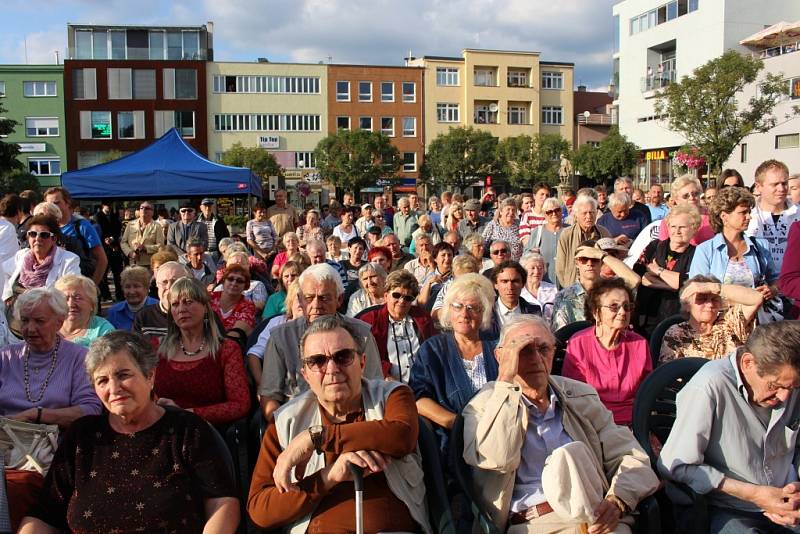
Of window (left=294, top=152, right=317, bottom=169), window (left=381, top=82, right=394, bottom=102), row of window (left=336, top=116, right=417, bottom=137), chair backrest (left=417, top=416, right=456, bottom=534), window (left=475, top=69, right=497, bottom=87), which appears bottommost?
chair backrest (left=417, top=416, right=456, bottom=534)

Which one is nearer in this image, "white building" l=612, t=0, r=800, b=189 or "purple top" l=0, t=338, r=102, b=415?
"purple top" l=0, t=338, r=102, b=415

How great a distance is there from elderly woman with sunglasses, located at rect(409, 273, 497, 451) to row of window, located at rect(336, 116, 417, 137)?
54592mm

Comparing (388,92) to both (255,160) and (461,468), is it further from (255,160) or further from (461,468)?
(461,468)

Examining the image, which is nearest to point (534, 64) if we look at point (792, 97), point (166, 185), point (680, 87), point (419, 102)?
point (419, 102)

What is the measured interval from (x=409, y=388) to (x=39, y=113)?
A: 194ft

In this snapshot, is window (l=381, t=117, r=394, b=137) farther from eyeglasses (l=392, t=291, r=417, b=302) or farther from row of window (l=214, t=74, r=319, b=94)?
eyeglasses (l=392, t=291, r=417, b=302)

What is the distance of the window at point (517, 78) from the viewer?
6084 cm

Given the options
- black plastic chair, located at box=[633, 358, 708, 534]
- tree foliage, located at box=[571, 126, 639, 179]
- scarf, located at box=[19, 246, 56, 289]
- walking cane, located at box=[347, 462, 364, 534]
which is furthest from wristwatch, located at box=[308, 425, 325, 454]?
tree foliage, located at box=[571, 126, 639, 179]

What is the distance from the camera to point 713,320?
4.10 m

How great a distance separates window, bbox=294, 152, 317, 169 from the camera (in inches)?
2250

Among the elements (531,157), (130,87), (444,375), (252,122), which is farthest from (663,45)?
(444,375)

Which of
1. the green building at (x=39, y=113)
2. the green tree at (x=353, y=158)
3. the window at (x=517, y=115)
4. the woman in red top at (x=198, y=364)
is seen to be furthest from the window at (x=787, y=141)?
the green building at (x=39, y=113)

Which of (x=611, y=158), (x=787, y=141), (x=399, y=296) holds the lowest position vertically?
(x=399, y=296)

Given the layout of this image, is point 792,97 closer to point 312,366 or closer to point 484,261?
point 484,261
